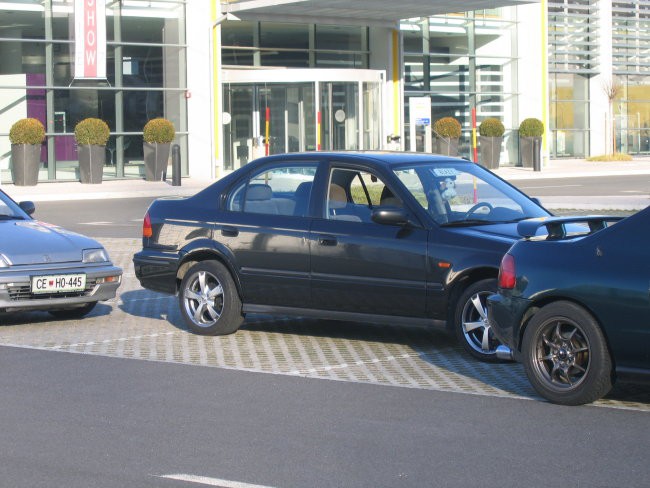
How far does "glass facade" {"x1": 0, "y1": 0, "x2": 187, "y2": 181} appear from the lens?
35812 millimetres

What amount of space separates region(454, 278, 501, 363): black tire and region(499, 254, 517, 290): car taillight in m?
1.07

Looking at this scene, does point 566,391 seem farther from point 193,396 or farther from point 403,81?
point 403,81

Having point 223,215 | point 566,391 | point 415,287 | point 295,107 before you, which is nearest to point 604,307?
point 566,391

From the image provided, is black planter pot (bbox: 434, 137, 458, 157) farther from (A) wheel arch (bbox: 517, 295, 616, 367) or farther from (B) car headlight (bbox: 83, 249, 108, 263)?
(A) wheel arch (bbox: 517, 295, 616, 367)

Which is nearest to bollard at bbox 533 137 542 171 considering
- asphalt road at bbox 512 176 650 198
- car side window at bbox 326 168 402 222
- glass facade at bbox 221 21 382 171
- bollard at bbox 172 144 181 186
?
asphalt road at bbox 512 176 650 198

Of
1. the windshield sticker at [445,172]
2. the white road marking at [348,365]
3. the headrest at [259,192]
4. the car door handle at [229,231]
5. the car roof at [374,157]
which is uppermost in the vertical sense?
the car roof at [374,157]

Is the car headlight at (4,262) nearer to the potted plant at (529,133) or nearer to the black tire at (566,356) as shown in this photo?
the black tire at (566,356)

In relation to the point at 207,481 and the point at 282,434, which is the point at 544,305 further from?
the point at 207,481

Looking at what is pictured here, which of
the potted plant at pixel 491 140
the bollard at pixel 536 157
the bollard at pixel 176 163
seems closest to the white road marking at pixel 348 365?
the bollard at pixel 176 163

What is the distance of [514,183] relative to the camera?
1401 inches

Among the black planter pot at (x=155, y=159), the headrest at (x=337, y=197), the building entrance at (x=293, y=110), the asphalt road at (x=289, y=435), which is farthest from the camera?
the building entrance at (x=293, y=110)

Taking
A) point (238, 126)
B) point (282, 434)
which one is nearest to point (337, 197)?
point (282, 434)

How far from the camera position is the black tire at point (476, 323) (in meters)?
9.13

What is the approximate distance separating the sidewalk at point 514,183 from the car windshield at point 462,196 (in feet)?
43.4
